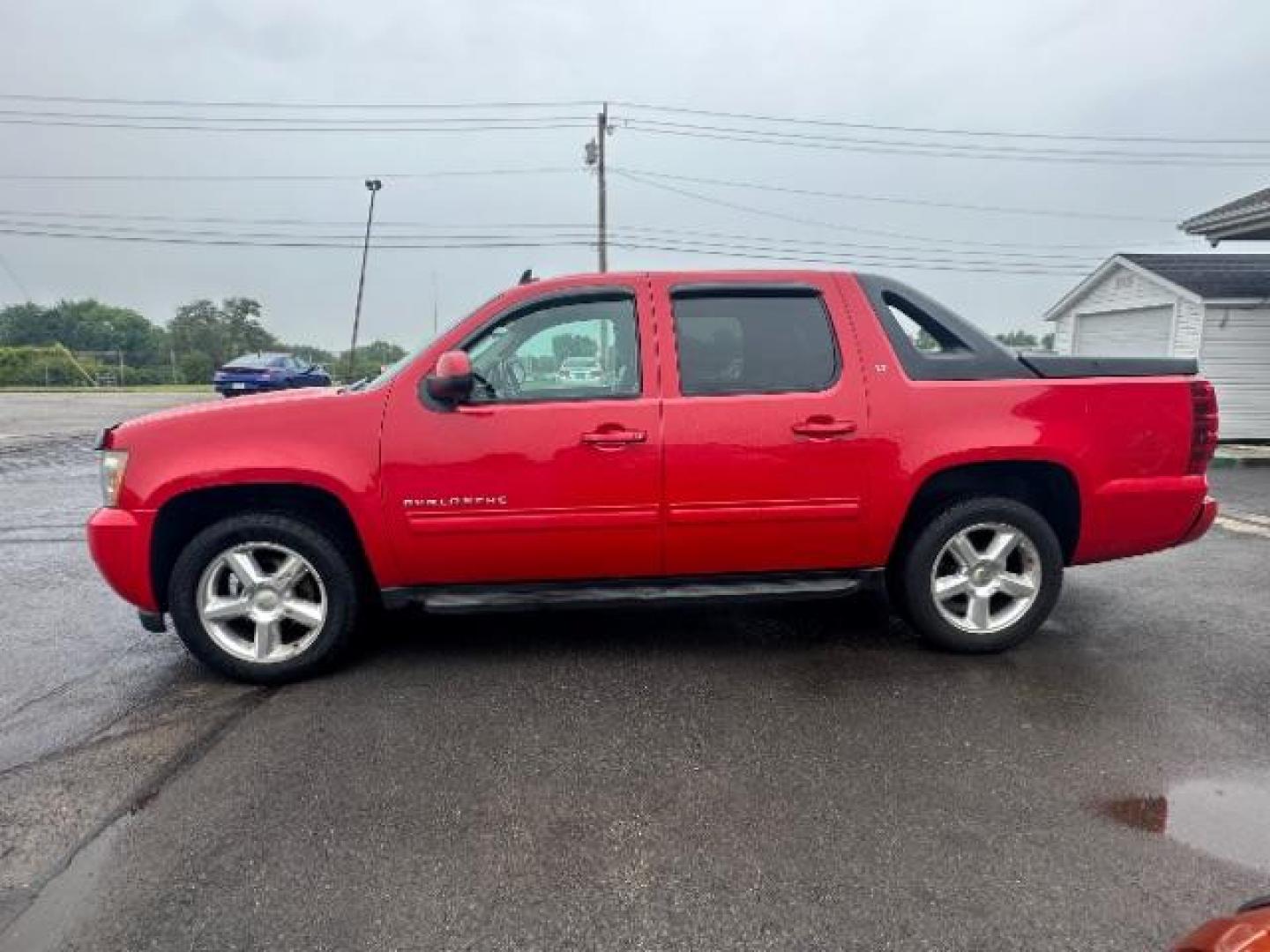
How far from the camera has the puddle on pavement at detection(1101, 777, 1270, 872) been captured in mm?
2291

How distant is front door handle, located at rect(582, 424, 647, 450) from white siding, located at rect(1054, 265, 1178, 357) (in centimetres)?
1141

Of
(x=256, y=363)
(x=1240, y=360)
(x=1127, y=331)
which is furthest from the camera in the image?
(x=256, y=363)

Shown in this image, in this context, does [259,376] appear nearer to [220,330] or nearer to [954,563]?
[954,563]

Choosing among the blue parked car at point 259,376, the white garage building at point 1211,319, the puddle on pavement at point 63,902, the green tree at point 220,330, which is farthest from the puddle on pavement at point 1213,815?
the green tree at point 220,330

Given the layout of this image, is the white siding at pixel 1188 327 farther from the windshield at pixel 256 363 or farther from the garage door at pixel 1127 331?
the windshield at pixel 256 363

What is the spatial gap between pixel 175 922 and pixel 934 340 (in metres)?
3.68

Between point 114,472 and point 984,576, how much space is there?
3981 millimetres

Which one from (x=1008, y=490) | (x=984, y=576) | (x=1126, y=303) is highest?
(x=1126, y=303)

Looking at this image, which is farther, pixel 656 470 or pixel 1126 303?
pixel 1126 303

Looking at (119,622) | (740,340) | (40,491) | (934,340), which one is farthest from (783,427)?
(40,491)

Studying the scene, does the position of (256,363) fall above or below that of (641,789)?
above

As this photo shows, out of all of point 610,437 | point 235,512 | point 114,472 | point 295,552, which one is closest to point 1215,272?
point 610,437

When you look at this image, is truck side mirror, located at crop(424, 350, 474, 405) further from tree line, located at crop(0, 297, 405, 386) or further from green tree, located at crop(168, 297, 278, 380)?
green tree, located at crop(168, 297, 278, 380)

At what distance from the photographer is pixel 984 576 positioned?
3.70m
